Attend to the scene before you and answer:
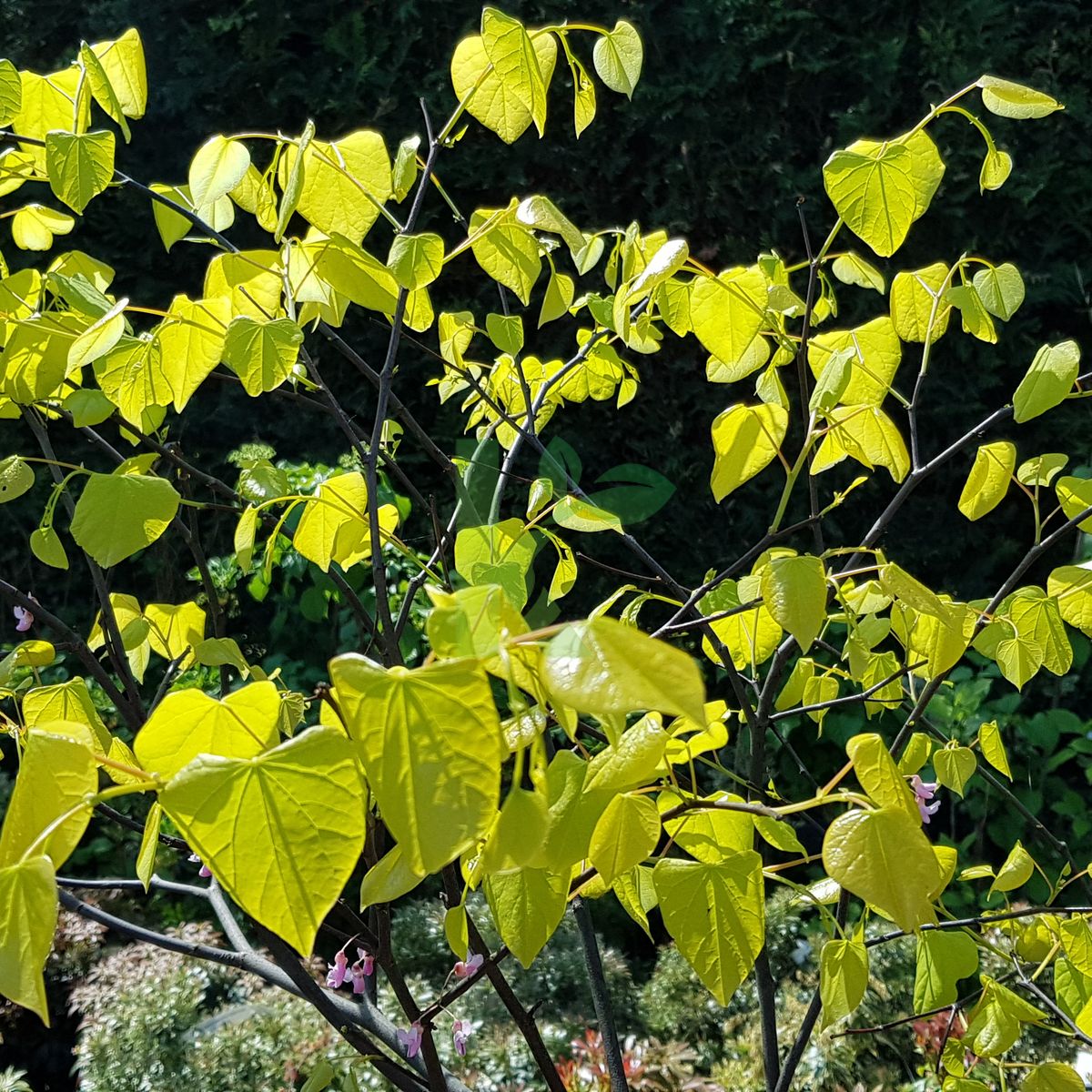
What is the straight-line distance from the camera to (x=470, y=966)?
1062 mm

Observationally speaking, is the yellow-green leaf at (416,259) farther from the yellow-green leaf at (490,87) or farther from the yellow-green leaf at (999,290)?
the yellow-green leaf at (999,290)

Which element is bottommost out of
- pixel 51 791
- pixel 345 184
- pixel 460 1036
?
pixel 460 1036

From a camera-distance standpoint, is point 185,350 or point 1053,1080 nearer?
point 185,350

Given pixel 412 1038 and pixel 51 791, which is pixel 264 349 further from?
pixel 412 1038

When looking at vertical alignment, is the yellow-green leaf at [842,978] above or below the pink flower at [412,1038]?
above

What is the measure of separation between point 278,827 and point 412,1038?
0.67m

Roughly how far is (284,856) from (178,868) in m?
3.54

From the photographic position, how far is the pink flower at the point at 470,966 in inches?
40.6

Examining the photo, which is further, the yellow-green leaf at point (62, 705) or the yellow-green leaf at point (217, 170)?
the yellow-green leaf at point (62, 705)

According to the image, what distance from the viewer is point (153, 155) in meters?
4.35

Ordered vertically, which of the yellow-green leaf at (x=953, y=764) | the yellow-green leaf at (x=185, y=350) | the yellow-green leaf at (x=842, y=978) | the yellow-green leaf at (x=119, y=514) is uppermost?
the yellow-green leaf at (x=185, y=350)

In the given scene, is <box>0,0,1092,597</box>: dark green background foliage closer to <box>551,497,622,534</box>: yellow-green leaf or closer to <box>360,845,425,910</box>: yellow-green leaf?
<box>551,497,622,534</box>: yellow-green leaf

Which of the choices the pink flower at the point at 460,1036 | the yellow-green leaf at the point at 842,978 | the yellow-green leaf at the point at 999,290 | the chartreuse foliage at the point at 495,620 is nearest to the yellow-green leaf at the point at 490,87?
the chartreuse foliage at the point at 495,620

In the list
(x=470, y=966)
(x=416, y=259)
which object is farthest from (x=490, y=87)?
(x=470, y=966)
